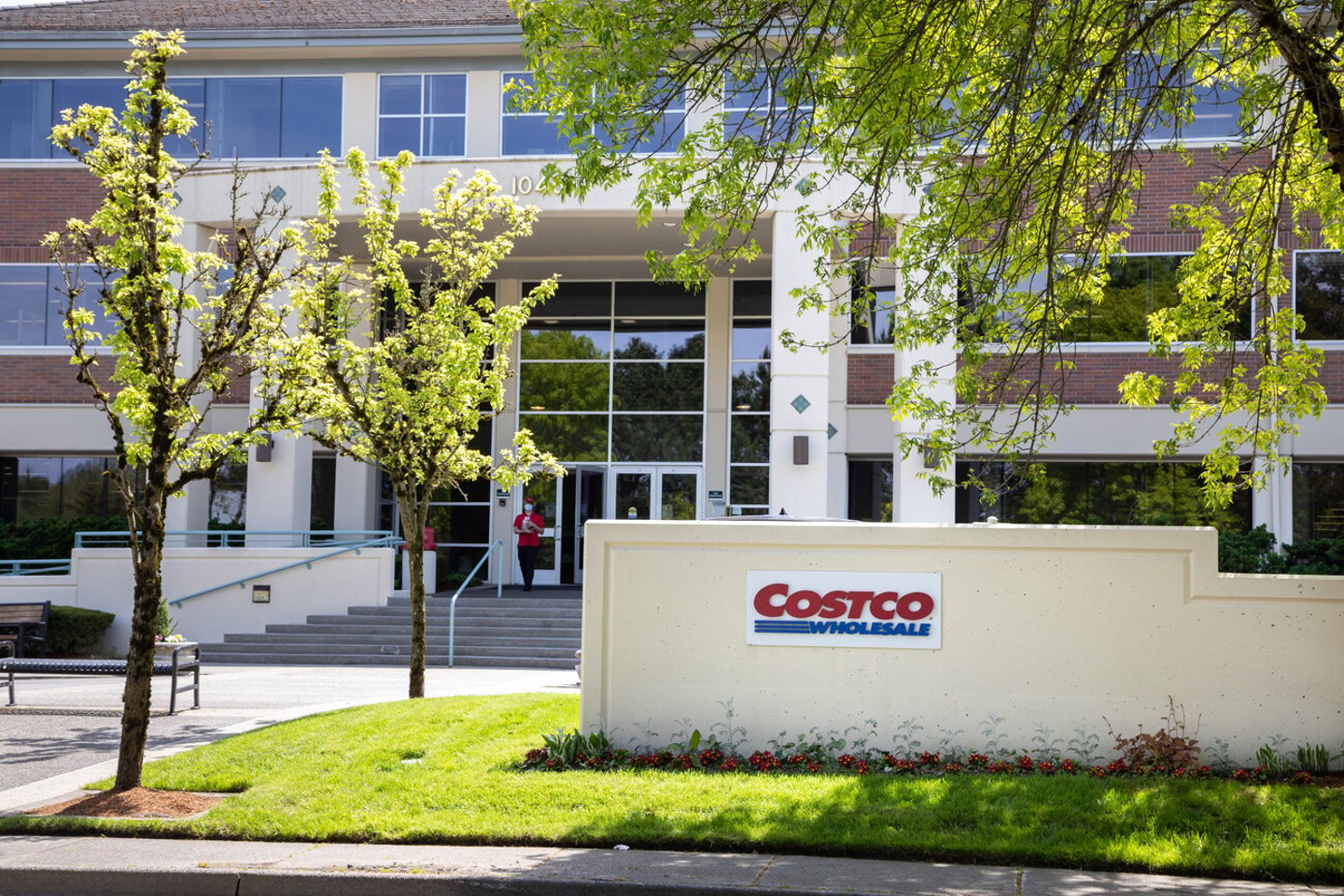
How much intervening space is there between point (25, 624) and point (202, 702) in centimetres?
678

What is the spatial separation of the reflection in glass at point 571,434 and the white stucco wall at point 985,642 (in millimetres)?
17723

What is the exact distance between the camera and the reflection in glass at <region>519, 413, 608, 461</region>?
2852 cm

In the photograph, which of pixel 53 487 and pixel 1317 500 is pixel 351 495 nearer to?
pixel 53 487

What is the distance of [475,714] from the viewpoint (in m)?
11.9

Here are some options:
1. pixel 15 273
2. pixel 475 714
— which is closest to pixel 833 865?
pixel 475 714

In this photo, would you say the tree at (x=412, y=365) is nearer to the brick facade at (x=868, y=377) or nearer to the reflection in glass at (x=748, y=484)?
the brick facade at (x=868, y=377)

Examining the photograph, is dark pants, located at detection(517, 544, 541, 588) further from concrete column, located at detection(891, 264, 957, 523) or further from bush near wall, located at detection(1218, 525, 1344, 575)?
bush near wall, located at detection(1218, 525, 1344, 575)

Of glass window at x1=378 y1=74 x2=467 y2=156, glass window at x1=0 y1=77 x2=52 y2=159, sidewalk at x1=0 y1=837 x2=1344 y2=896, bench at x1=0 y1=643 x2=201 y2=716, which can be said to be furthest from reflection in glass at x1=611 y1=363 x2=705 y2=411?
sidewalk at x1=0 y1=837 x2=1344 y2=896

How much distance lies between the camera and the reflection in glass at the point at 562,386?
93.9ft

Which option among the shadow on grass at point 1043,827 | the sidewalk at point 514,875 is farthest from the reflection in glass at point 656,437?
the sidewalk at point 514,875

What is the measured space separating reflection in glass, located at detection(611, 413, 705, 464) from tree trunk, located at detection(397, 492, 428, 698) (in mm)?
13302

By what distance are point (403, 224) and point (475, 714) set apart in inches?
595

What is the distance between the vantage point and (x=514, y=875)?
284 inches

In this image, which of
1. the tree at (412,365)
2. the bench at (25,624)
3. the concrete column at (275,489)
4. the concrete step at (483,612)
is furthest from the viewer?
the concrete column at (275,489)
